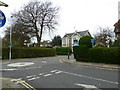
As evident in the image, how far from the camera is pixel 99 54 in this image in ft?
46.6

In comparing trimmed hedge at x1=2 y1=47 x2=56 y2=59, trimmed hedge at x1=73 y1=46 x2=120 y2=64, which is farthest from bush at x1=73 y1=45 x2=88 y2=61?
trimmed hedge at x1=2 y1=47 x2=56 y2=59

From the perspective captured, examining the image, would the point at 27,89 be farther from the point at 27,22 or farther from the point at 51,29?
the point at 51,29

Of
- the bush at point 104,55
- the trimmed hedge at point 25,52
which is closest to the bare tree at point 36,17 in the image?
the trimmed hedge at point 25,52

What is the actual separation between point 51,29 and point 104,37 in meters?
16.6

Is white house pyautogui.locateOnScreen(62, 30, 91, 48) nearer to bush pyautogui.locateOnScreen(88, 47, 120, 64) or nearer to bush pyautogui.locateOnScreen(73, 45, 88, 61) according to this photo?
bush pyautogui.locateOnScreen(73, 45, 88, 61)

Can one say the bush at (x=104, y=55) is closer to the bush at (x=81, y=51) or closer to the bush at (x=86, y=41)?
the bush at (x=81, y=51)

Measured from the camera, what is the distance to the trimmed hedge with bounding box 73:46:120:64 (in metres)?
12.8

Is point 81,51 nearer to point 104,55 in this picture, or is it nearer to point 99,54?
point 99,54

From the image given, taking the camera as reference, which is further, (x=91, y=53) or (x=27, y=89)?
(x=91, y=53)

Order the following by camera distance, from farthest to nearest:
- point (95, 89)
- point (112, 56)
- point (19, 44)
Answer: point (19, 44), point (112, 56), point (95, 89)

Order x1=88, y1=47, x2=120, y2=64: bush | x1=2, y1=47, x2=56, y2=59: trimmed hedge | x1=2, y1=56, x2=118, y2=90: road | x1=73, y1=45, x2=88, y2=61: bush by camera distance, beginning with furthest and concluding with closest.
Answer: x1=2, y1=47, x2=56, y2=59: trimmed hedge, x1=73, y1=45, x2=88, y2=61: bush, x1=88, y1=47, x2=120, y2=64: bush, x1=2, y1=56, x2=118, y2=90: road

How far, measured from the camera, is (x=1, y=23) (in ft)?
15.3

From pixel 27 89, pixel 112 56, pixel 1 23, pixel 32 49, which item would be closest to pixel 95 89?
pixel 27 89

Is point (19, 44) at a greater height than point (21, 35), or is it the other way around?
point (21, 35)
